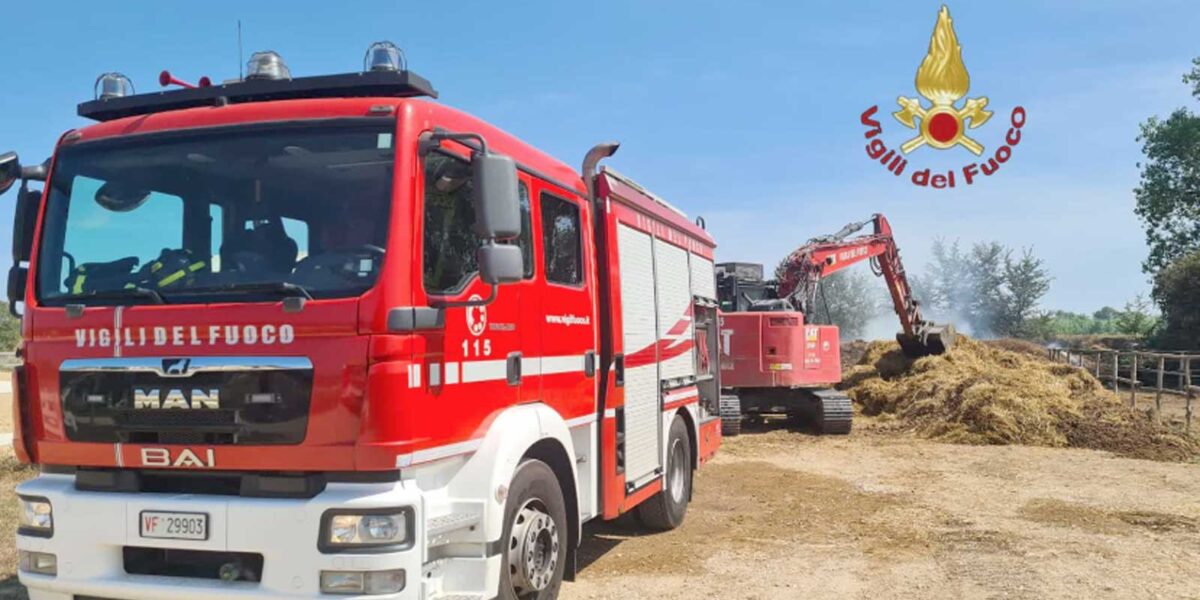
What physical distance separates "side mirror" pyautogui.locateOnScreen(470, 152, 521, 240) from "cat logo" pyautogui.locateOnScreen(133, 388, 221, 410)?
141 cm

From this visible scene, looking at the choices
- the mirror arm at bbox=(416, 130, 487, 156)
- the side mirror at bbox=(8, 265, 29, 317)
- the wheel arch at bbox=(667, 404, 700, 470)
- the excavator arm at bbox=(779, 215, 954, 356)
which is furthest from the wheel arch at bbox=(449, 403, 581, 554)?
the excavator arm at bbox=(779, 215, 954, 356)

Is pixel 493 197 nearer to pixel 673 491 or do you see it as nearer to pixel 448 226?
pixel 448 226

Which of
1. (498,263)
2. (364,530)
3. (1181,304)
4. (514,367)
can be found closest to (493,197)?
(498,263)

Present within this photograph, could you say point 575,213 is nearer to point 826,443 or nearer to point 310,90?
point 310,90

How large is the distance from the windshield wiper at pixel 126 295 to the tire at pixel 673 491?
186 inches

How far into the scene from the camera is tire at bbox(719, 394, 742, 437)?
1543 cm

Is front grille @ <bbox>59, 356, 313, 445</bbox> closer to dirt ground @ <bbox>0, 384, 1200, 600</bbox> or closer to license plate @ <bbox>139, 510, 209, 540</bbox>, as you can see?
license plate @ <bbox>139, 510, 209, 540</bbox>

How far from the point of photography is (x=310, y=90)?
491cm

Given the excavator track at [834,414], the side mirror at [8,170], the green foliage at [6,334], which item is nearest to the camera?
the side mirror at [8,170]

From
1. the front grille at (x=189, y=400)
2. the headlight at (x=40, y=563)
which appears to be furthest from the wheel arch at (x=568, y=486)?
the headlight at (x=40, y=563)

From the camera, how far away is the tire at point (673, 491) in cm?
816

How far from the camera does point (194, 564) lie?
4270 millimetres

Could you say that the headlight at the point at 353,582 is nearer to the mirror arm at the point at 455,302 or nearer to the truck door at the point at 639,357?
the mirror arm at the point at 455,302

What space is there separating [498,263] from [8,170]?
2847mm
